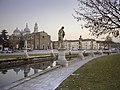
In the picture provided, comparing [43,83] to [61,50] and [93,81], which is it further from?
[61,50]

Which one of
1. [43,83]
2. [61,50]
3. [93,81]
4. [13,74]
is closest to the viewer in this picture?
[43,83]

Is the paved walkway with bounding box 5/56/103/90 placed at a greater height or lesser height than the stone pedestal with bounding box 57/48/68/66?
lesser

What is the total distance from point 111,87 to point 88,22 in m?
6.20

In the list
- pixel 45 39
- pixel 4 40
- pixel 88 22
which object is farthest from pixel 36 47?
pixel 88 22

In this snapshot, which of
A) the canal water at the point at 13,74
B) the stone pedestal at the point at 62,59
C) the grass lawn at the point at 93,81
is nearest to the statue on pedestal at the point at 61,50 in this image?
the stone pedestal at the point at 62,59

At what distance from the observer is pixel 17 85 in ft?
35.2

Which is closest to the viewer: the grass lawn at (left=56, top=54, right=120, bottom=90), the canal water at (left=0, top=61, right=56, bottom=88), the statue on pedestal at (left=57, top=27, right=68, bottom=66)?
the grass lawn at (left=56, top=54, right=120, bottom=90)

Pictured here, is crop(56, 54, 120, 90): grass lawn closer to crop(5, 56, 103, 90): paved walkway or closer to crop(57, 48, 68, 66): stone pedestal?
crop(5, 56, 103, 90): paved walkway

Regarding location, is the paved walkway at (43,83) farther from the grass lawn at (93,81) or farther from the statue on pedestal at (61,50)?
the statue on pedestal at (61,50)

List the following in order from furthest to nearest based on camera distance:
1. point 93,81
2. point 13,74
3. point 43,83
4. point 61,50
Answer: point 61,50, point 13,74, point 93,81, point 43,83

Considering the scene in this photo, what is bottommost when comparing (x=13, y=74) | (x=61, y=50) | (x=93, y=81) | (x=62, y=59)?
(x=13, y=74)

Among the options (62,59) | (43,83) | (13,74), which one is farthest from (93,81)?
(62,59)

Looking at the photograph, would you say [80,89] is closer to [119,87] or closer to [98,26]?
[119,87]

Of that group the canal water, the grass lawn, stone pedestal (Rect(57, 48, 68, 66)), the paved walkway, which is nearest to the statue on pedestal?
stone pedestal (Rect(57, 48, 68, 66))
